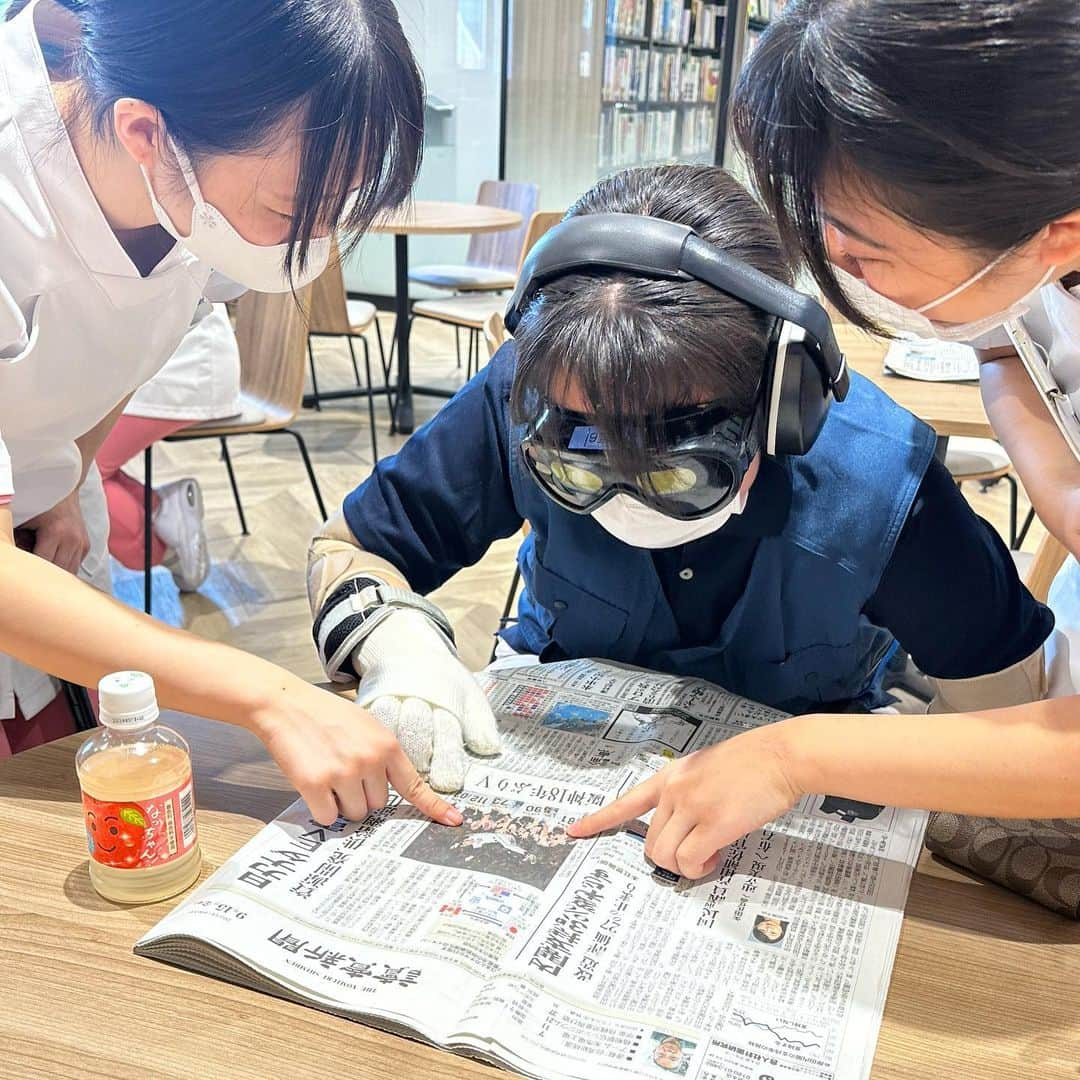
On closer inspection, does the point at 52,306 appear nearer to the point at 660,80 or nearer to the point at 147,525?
the point at 147,525

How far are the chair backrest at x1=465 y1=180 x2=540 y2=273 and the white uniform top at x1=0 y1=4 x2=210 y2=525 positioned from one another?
3.55m

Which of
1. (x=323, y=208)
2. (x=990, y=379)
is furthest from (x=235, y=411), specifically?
(x=990, y=379)

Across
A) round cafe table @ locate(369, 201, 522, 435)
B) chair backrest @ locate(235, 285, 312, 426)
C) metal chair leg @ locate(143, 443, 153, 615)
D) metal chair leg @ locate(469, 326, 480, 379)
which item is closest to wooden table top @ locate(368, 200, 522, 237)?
round cafe table @ locate(369, 201, 522, 435)

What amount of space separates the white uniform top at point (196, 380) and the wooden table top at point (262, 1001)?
1654 mm

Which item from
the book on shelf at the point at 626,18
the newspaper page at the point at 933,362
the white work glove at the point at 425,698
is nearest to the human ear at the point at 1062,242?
the white work glove at the point at 425,698

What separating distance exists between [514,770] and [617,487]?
244 mm

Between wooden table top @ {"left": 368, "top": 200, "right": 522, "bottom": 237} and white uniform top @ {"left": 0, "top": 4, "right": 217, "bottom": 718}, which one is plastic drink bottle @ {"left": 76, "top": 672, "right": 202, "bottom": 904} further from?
wooden table top @ {"left": 368, "top": 200, "right": 522, "bottom": 237}

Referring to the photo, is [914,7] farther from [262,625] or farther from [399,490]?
[262,625]

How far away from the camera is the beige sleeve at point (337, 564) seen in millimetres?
1050

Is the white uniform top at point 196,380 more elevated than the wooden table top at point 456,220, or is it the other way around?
the wooden table top at point 456,220

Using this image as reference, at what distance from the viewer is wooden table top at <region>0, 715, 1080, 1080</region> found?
0.58 meters

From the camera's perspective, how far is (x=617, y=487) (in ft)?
2.89

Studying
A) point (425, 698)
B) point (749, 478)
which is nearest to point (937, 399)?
point (749, 478)

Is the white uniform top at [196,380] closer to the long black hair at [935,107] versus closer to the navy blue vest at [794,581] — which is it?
the navy blue vest at [794,581]
